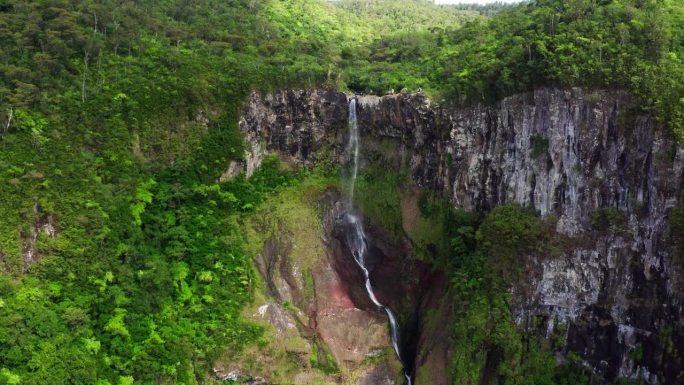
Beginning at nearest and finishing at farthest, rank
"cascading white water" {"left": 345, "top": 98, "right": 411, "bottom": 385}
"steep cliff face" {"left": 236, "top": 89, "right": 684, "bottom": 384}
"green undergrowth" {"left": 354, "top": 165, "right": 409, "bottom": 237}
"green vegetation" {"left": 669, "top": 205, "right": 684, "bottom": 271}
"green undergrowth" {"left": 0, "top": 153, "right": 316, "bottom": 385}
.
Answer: "green vegetation" {"left": 669, "top": 205, "right": 684, "bottom": 271}
"green undergrowth" {"left": 0, "top": 153, "right": 316, "bottom": 385}
"steep cliff face" {"left": 236, "top": 89, "right": 684, "bottom": 384}
"cascading white water" {"left": 345, "top": 98, "right": 411, "bottom": 385}
"green undergrowth" {"left": 354, "top": 165, "right": 409, "bottom": 237}

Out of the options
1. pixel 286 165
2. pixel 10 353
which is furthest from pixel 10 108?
pixel 286 165

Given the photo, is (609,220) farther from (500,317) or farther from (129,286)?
(129,286)

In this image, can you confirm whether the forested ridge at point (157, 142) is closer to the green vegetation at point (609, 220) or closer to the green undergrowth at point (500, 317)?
the green undergrowth at point (500, 317)

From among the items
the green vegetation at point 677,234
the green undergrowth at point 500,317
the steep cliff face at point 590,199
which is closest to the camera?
the green vegetation at point 677,234

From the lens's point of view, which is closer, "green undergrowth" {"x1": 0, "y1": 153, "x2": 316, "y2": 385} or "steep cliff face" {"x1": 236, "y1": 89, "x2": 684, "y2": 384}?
"green undergrowth" {"x1": 0, "y1": 153, "x2": 316, "y2": 385}

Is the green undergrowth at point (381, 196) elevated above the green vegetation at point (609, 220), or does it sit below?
below

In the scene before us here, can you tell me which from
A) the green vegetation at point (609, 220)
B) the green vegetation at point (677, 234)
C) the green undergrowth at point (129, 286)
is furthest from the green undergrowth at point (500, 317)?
the green undergrowth at point (129, 286)

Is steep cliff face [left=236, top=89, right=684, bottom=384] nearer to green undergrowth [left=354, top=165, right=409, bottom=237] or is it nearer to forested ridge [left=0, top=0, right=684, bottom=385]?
forested ridge [left=0, top=0, right=684, bottom=385]

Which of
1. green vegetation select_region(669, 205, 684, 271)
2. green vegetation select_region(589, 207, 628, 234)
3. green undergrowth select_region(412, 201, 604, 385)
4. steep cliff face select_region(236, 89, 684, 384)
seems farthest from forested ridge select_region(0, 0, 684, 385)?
green vegetation select_region(589, 207, 628, 234)
